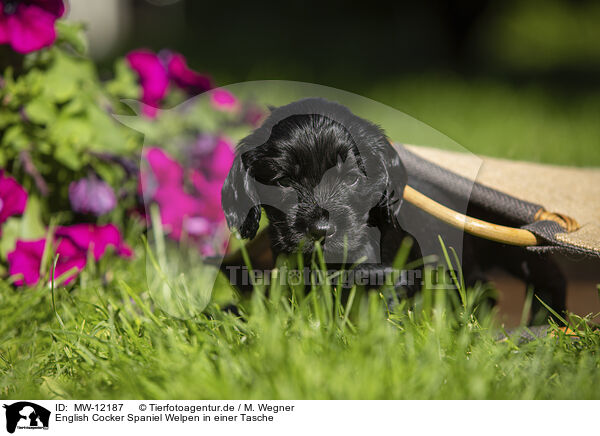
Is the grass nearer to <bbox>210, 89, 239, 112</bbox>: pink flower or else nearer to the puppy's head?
the puppy's head

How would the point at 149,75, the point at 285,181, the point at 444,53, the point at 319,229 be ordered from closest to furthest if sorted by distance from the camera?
the point at 319,229
the point at 285,181
the point at 149,75
the point at 444,53

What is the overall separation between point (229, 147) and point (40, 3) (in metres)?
1.18

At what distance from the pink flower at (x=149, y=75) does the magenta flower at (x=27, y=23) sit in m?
0.63

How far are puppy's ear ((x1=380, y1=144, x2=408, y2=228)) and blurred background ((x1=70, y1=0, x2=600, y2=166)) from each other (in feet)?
10.00

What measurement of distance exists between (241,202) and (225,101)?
1.59 m

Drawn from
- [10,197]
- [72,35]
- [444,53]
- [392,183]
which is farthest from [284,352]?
[444,53]

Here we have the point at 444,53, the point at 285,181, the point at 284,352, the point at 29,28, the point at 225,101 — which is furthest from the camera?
the point at 444,53

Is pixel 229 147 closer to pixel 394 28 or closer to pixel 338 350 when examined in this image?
pixel 338 350

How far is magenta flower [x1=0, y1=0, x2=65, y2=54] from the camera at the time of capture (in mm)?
2326

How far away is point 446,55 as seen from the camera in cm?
766

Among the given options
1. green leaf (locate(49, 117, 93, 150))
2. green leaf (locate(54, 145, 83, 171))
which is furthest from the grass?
green leaf (locate(49, 117, 93, 150))

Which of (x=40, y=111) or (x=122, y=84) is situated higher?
(x=122, y=84)
